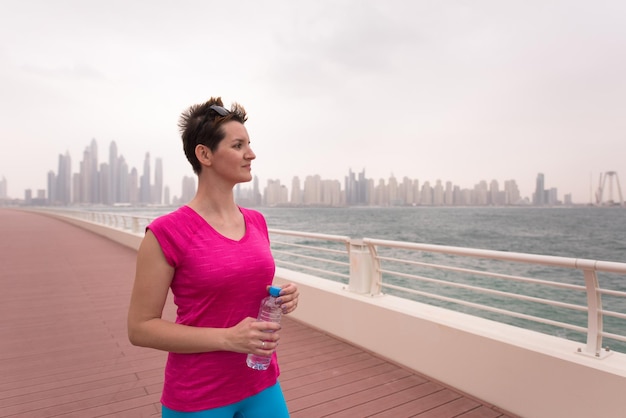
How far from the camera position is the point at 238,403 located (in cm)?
113

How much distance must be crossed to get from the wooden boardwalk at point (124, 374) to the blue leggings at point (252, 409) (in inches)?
1.2

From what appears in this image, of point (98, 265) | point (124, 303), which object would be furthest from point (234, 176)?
point (98, 265)

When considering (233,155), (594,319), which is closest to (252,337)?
(233,155)

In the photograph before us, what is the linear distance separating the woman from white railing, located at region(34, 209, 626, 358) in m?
2.12

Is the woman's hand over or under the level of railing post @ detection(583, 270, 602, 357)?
over

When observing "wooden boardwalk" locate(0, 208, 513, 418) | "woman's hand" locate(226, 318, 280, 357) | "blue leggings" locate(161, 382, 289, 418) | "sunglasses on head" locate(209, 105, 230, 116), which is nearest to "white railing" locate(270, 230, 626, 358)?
"wooden boardwalk" locate(0, 208, 513, 418)

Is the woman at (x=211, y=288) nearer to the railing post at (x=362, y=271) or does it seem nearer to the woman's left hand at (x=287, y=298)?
the woman's left hand at (x=287, y=298)

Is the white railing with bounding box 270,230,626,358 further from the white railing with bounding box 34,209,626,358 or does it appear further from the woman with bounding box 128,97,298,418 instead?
the woman with bounding box 128,97,298,418

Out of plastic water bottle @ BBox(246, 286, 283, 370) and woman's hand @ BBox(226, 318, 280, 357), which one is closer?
woman's hand @ BBox(226, 318, 280, 357)

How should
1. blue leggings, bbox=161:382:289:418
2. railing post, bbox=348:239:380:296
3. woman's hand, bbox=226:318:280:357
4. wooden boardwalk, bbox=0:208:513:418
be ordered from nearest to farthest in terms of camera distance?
1. woman's hand, bbox=226:318:280:357
2. blue leggings, bbox=161:382:289:418
3. wooden boardwalk, bbox=0:208:513:418
4. railing post, bbox=348:239:380:296

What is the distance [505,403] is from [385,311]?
1.28 meters

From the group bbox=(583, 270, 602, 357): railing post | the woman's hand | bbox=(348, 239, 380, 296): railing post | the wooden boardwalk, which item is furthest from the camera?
bbox=(348, 239, 380, 296): railing post

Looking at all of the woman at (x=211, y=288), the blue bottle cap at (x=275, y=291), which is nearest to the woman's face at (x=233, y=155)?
the woman at (x=211, y=288)

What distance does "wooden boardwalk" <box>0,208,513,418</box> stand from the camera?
293 centimetres
